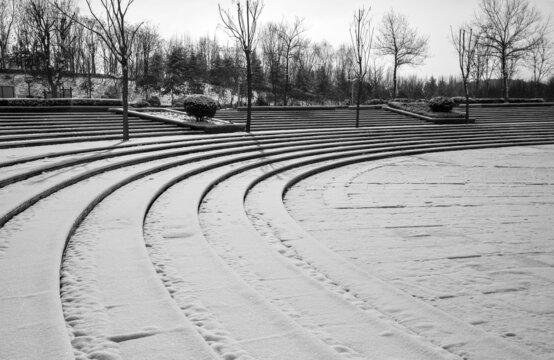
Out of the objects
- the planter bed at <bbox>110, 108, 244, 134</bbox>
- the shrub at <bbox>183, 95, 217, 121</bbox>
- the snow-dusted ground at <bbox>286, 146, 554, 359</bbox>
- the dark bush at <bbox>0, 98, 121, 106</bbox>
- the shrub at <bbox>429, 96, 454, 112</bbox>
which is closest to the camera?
the snow-dusted ground at <bbox>286, 146, 554, 359</bbox>

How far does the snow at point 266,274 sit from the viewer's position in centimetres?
267

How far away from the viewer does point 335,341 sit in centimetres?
273

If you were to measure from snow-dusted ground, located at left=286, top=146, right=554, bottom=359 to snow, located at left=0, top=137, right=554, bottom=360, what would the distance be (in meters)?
0.03

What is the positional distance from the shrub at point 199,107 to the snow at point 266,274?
39.1ft

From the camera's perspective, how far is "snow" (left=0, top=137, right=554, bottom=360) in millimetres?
2668

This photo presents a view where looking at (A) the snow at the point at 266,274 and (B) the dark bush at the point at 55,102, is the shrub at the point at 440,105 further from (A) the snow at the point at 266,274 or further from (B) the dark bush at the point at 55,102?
(A) the snow at the point at 266,274

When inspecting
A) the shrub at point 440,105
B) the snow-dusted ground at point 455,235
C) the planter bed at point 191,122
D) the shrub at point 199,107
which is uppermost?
the shrub at point 440,105

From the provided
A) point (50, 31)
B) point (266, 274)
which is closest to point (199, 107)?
point (266, 274)

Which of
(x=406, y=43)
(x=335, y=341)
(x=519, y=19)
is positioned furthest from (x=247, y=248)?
(x=519, y=19)

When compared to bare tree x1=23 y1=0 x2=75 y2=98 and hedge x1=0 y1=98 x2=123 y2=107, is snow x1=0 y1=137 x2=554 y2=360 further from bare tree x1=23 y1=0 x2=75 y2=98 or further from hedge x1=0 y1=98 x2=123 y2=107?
bare tree x1=23 y1=0 x2=75 y2=98

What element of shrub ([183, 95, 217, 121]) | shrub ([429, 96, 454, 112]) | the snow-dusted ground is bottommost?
the snow-dusted ground

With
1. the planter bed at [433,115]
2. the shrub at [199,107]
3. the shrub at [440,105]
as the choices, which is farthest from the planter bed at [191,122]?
the shrub at [440,105]

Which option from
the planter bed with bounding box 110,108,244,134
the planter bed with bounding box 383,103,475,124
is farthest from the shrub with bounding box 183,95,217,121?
the planter bed with bounding box 383,103,475,124

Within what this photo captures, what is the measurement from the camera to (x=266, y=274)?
3996 millimetres
